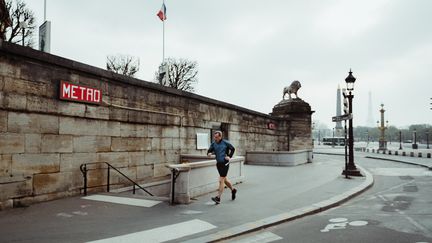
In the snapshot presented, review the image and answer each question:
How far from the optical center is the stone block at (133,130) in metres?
9.72

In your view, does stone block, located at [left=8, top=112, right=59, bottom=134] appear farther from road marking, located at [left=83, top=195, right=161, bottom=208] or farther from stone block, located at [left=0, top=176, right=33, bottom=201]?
road marking, located at [left=83, top=195, right=161, bottom=208]

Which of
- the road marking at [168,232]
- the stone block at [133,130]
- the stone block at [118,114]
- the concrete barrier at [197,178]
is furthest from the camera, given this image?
the stone block at [133,130]

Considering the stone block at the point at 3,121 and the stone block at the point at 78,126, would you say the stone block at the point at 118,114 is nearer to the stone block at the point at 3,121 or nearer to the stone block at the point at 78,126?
the stone block at the point at 78,126

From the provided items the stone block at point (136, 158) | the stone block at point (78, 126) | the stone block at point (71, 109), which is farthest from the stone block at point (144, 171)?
the stone block at point (71, 109)

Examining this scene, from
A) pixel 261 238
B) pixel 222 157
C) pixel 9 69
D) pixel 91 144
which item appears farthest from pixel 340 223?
pixel 9 69

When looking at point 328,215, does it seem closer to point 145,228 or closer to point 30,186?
point 145,228

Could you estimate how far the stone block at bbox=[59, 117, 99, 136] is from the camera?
25.9ft

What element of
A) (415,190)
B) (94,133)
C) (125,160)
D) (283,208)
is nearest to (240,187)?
(283,208)

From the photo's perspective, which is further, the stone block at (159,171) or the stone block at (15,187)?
the stone block at (159,171)

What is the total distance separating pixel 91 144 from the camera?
8656 millimetres

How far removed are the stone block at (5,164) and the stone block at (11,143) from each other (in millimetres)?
107

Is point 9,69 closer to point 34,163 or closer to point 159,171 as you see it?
point 34,163

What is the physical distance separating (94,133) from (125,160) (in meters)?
1.49

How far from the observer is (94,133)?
28.7ft
